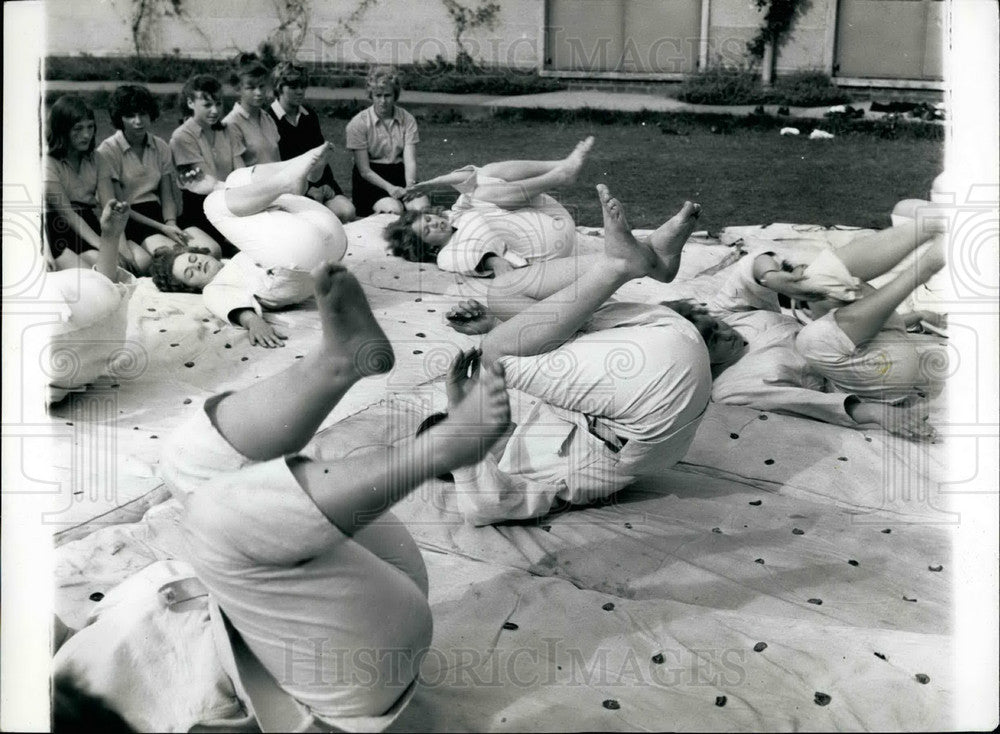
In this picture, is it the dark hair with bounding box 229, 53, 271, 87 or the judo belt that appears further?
the dark hair with bounding box 229, 53, 271, 87

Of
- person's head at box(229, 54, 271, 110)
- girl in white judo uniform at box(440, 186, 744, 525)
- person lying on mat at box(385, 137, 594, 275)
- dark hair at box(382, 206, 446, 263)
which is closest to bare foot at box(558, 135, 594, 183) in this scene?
person lying on mat at box(385, 137, 594, 275)

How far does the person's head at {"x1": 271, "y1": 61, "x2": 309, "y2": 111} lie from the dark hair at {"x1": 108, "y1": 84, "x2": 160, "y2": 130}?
0.34m

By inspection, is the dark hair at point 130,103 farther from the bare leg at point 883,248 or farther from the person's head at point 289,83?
the bare leg at point 883,248

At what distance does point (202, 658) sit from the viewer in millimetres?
2627

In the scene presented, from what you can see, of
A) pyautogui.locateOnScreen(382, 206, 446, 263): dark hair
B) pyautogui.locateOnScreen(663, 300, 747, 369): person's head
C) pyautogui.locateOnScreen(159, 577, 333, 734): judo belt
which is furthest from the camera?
pyautogui.locateOnScreen(663, 300, 747, 369): person's head

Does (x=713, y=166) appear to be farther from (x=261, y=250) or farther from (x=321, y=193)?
(x=261, y=250)

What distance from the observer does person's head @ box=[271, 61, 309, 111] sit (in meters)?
3.53

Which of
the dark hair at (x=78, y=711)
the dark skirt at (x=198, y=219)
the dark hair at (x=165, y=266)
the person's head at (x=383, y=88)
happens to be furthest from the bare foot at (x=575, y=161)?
the dark hair at (x=78, y=711)

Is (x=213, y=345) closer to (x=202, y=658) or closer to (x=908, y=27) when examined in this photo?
(x=202, y=658)

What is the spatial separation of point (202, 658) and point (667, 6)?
7.00 ft

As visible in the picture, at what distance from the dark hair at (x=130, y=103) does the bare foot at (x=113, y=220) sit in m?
0.30

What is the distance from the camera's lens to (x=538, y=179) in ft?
12.3

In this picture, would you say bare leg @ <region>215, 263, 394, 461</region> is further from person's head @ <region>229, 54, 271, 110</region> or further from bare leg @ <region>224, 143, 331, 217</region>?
person's head @ <region>229, 54, 271, 110</region>

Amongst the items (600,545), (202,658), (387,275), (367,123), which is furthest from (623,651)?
(367,123)
